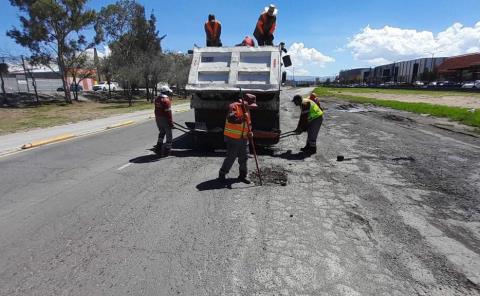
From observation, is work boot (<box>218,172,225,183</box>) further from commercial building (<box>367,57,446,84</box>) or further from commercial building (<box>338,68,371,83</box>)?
commercial building (<box>338,68,371,83</box>)

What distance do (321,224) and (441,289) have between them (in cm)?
166

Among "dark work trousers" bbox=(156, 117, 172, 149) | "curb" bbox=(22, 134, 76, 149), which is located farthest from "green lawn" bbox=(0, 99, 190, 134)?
"dark work trousers" bbox=(156, 117, 172, 149)

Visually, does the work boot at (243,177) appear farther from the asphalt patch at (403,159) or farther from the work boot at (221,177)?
the asphalt patch at (403,159)

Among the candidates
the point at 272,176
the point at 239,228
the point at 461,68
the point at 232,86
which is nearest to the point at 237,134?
the point at 272,176

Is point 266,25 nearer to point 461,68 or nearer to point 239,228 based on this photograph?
point 239,228

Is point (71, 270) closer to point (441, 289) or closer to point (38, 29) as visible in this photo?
point (441, 289)

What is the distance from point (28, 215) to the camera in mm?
5223

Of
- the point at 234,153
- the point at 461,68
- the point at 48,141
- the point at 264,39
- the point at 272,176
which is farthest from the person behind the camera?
the point at 461,68

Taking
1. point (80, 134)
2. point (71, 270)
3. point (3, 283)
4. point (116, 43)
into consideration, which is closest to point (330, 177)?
point (71, 270)

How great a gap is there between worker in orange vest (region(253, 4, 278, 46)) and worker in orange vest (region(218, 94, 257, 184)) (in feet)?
15.6

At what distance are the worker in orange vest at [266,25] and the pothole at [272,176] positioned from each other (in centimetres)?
481

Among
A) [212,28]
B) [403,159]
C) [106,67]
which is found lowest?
[403,159]

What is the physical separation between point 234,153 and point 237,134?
37 centimetres

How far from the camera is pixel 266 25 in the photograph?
10.8 m
